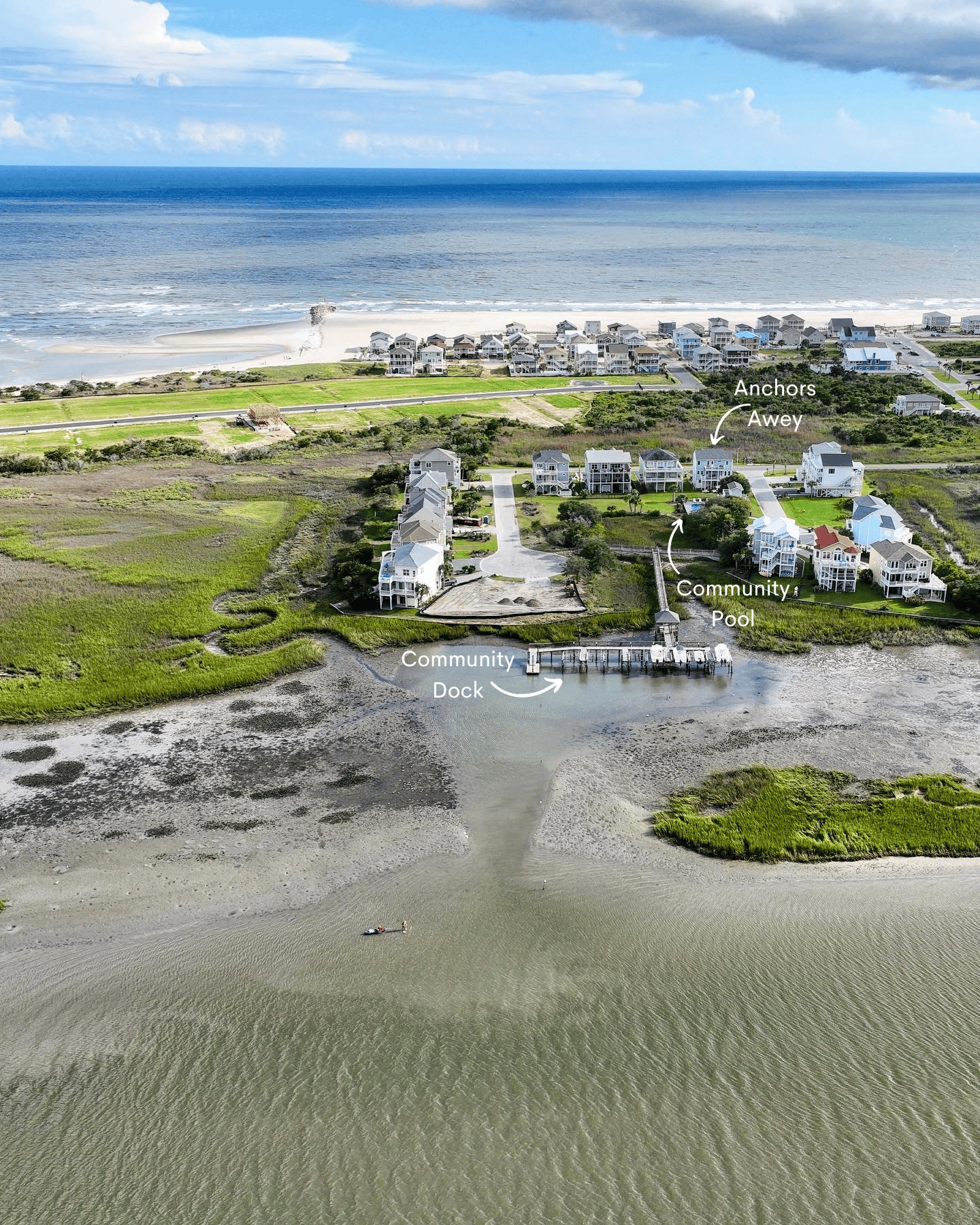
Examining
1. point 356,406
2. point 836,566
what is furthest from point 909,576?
point 356,406

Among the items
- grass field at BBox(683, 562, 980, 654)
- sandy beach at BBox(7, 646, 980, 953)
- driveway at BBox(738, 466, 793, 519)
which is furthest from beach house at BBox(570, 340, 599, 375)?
sandy beach at BBox(7, 646, 980, 953)

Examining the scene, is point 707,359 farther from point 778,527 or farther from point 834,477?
point 778,527

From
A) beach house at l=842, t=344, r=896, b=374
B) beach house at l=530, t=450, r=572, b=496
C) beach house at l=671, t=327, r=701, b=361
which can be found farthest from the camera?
beach house at l=671, t=327, r=701, b=361

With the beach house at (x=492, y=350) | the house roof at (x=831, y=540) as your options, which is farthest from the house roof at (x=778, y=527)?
the beach house at (x=492, y=350)

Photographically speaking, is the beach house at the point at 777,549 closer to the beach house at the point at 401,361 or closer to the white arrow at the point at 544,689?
the white arrow at the point at 544,689

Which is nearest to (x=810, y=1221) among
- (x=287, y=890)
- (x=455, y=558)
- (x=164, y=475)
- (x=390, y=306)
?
(x=287, y=890)

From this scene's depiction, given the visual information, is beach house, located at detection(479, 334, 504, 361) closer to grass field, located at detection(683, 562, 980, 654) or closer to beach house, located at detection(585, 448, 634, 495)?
beach house, located at detection(585, 448, 634, 495)
